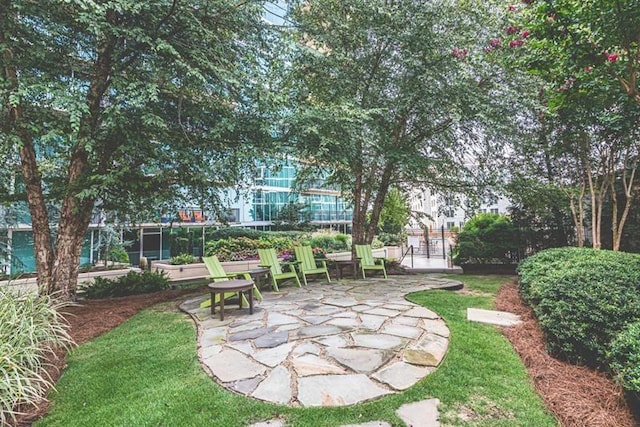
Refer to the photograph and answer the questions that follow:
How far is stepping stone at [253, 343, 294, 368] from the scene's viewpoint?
3354 mm

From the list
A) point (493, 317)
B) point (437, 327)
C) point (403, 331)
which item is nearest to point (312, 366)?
point (403, 331)

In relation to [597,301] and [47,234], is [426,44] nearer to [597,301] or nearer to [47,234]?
Result: [597,301]

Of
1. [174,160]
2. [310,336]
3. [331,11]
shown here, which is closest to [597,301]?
[310,336]

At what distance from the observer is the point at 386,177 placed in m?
10.0

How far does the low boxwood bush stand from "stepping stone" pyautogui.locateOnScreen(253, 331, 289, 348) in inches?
120

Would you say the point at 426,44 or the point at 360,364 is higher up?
the point at 426,44

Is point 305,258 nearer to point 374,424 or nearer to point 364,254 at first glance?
point 364,254

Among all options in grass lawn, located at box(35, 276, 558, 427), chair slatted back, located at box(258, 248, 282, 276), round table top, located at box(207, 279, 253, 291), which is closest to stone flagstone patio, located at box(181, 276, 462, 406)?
grass lawn, located at box(35, 276, 558, 427)

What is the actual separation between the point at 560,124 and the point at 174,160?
8.41 m

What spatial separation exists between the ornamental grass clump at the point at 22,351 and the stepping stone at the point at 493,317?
496cm

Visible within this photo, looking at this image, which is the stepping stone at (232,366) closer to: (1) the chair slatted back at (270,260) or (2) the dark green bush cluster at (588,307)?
(2) the dark green bush cluster at (588,307)

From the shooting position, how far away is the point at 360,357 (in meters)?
3.40

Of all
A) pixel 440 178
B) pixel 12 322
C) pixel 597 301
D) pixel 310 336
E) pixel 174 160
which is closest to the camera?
pixel 12 322

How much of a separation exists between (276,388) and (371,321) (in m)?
2.12
